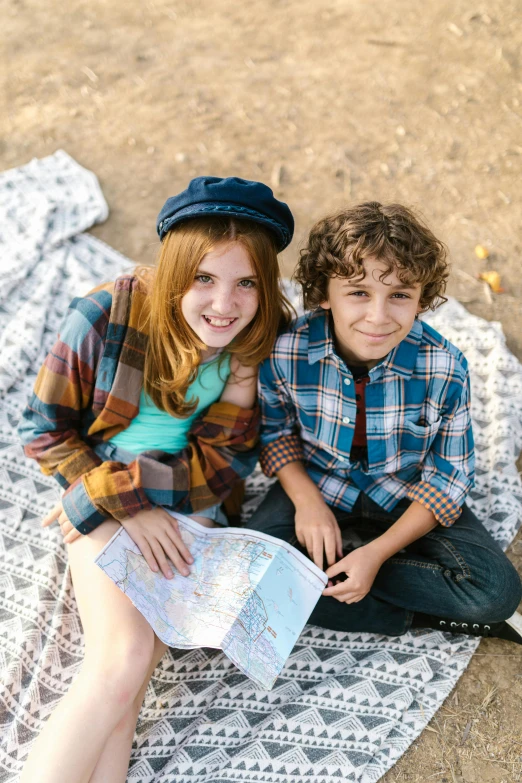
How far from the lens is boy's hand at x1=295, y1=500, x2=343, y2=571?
197 centimetres

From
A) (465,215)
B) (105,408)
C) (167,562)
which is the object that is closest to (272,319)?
(105,408)

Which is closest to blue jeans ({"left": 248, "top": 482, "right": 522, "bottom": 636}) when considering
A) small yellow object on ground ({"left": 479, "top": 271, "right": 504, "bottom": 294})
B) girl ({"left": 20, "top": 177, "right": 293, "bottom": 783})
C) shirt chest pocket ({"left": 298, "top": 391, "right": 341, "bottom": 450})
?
shirt chest pocket ({"left": 298, "top": 391, "right": 341, "bottom": 450})

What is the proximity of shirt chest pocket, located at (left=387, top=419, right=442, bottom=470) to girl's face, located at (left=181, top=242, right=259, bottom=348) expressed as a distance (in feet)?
1.76

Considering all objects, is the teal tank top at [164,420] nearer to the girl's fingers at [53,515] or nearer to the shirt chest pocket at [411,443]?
the girl's fingers at [53,515]

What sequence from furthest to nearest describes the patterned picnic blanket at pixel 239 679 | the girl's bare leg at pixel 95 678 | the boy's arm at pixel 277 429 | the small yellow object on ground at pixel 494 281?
the small yellow object on ground at pixel 494 281 < the boy's arm at pixel 277 429 < the patterned picnic blanket at pixel 239 679 < the girl's bare leg at pixel 95 678

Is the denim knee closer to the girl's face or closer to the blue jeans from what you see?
the blue jeans

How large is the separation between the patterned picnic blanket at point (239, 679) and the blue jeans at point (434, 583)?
83 mm

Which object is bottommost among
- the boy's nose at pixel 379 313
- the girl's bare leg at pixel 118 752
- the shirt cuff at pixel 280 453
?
the girl's bare leg at pixel 118 752

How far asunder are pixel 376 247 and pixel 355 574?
0.85 metres

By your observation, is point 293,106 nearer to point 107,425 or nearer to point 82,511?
point 107,425

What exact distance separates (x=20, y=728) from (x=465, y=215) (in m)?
2.75

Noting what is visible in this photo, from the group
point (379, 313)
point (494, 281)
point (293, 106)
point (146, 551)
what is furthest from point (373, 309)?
point (293, 106)

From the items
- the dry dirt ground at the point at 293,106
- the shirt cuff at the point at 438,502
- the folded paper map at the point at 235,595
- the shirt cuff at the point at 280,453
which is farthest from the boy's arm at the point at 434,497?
the dry dirt ground at the point at 293,106

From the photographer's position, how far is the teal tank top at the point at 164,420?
200 cm
